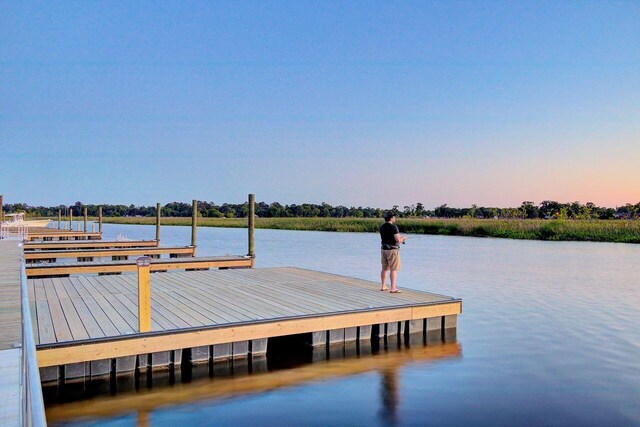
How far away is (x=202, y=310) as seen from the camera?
24.4 ft

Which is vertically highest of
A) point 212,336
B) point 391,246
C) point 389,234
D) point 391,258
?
point 389,234

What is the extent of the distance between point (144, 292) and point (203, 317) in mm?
1253

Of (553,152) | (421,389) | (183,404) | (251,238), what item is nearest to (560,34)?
(553,152)

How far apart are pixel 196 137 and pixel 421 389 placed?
34.8 meters

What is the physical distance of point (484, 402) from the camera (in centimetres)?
597

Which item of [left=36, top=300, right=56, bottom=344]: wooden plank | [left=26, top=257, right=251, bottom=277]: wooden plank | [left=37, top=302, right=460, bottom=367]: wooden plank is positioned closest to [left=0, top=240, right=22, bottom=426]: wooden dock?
[left=36, top=300, right=56, bottom=344]: wooden plank

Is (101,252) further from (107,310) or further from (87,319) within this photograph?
(87,319)

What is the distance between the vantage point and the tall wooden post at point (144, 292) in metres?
5.72

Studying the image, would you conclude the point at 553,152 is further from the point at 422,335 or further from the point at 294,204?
the point at 294,204

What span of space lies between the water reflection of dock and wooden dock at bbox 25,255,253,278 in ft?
24.3

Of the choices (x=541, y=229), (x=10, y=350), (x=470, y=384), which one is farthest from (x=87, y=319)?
(x=541, y=229)

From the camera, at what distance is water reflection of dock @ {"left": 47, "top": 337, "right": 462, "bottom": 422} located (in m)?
5.44

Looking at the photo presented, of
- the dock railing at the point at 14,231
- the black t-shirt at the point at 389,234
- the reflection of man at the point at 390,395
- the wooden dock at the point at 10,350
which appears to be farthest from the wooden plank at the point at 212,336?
the dock railing at the point at 14,231

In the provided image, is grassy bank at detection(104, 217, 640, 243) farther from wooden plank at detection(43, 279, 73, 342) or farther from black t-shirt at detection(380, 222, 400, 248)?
wooden plank at detection(43, 279, 73, 342)
